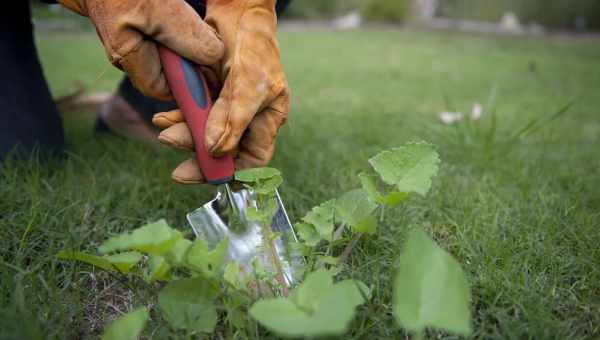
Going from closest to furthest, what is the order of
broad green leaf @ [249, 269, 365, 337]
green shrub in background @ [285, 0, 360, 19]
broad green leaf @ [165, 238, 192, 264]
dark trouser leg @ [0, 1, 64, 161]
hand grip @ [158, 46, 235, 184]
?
broad green leaf @ [249, 269, 365, 337] → broad green leaf @ [165, 238, 192, 264] → hand grip @ [158, 46, 235, 184] → dark trouser leg @ [0, 1, 64, 161] → green shrub in background @ [285, 0, 360, 19]

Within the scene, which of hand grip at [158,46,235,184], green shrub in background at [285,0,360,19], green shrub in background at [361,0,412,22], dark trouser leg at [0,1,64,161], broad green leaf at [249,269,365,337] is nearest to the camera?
broad green leaf at [249,269,365,337]

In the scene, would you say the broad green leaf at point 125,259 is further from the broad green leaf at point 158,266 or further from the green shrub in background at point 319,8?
the green shrub in background at point 319,8

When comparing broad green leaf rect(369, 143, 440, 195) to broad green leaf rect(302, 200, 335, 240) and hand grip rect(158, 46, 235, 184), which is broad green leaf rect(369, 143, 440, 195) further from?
hand grip rect(158, 46, 235, 184)

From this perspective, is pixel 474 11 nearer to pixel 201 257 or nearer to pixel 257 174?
pixel 257 174

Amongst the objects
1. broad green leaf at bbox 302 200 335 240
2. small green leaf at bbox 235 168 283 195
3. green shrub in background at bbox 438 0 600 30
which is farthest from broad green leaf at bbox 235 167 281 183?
green shrub in background at bbox 438 0 600 30

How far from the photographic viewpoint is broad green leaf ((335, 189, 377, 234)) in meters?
0.85

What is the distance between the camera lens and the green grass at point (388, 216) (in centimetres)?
79

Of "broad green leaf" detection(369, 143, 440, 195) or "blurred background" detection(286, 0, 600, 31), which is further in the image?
"blurred background" detection(286, 0, 600, 31)

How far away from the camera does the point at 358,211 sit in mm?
893

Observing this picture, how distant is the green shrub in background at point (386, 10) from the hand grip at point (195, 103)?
888 cm

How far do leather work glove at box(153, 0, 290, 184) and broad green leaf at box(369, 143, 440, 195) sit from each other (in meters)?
0.31

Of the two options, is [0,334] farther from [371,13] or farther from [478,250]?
[371,13]

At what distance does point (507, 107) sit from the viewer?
2480 millimetres

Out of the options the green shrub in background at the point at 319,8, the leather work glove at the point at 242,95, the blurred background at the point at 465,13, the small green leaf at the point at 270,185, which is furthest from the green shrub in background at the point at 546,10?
the small green leaf at the point at 270,185
